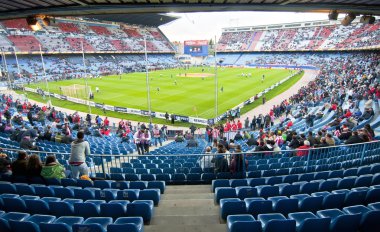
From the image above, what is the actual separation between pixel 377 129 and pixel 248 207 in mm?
13529

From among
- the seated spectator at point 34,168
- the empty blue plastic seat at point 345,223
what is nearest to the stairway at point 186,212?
the empty blue plastic seat at point 345,223

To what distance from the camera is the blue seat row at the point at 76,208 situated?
4.96 metres

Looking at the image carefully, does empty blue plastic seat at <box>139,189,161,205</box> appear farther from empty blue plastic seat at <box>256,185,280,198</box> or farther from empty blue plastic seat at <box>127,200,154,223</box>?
empty blue plastic seat at <box>256,185,280,198</box>

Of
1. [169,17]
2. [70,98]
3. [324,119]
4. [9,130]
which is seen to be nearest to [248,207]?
[9,130]

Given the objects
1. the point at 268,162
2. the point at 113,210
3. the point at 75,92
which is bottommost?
the point at 75,92

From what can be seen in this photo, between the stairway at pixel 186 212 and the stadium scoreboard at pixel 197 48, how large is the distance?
269 ft

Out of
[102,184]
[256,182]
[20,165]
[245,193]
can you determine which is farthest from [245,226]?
→ [20,165]

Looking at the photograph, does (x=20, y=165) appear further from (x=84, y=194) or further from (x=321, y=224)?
(x=321, y=224)

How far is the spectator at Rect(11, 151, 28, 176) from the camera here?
6422 mm

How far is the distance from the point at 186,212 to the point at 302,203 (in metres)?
2.38

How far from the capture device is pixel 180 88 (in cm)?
4425

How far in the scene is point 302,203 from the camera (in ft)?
16.5

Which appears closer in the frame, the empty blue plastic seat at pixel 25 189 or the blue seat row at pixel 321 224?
the blue seat row at pixel 321 224

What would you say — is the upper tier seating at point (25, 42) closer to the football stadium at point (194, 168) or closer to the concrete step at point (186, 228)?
the football stadium at point (194, 168)
